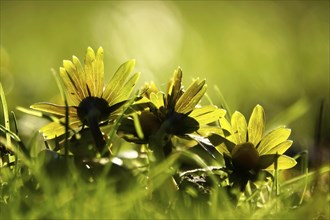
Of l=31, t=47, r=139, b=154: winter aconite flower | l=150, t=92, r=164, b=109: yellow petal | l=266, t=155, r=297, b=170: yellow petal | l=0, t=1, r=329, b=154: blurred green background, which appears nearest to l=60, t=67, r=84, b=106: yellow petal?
l=31, t=47, r=139, b=154: winter aconite flower

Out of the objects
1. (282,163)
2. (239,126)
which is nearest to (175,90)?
(239,126)

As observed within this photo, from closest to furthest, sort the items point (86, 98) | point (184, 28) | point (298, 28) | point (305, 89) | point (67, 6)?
point (86, 98)
point (305, 89)
point (298, 28)
point (184, 28)
point (67, 6)

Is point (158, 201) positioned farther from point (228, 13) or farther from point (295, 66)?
point (228, 13)

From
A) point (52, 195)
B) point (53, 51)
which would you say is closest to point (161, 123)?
point (52, 195)

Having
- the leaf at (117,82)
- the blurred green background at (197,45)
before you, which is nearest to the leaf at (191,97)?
the leaf at (117,82)

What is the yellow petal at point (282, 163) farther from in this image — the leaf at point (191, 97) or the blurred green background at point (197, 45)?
the blurred green background at point (197, 45)

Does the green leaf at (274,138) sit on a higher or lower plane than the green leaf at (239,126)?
lower
